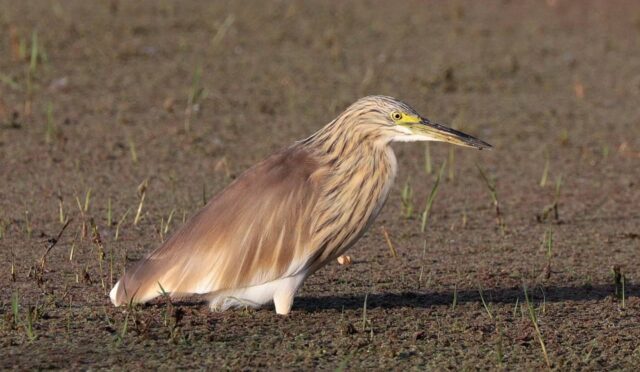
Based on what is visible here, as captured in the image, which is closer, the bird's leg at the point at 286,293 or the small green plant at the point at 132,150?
the bird's leg at the point at 286,293

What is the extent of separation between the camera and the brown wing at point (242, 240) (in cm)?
444

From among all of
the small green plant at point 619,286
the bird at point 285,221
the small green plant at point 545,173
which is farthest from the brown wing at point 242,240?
the small green plant at point 545,173

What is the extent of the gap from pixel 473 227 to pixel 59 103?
3.10m

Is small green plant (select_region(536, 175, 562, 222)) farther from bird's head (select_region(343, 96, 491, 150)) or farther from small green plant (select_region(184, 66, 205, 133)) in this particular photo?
small green plant (select_region(184, 66, 205, 133))

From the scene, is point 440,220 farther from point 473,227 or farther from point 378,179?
point 378,179

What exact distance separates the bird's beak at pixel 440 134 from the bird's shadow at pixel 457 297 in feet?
1.83

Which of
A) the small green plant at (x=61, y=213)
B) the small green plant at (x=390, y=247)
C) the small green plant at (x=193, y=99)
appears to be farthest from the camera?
the small green plant at (x=193, y=99)

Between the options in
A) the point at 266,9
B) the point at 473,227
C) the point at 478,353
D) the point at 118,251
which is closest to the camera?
the point at 478,353

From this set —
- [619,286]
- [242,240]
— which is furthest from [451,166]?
[242,240]

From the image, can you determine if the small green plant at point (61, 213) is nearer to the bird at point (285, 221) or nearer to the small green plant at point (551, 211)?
the bird at point (285, 221)

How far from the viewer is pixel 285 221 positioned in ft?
14.8

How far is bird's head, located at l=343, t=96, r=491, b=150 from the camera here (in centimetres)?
460

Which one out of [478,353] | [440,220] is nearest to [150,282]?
[478,353]

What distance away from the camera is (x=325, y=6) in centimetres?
1077
